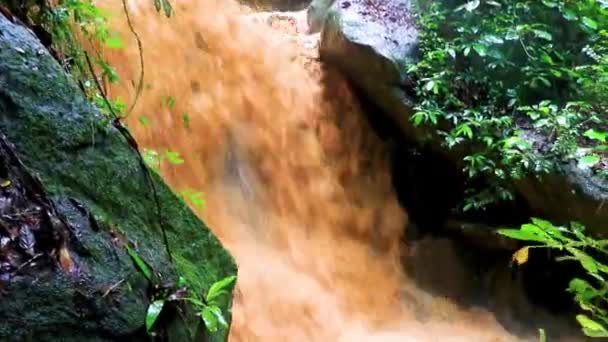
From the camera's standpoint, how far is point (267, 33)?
573 centimetres

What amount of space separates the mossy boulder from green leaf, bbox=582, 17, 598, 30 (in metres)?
Answer: 3.73

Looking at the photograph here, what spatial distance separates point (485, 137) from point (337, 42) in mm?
1686

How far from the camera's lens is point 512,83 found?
179 inches

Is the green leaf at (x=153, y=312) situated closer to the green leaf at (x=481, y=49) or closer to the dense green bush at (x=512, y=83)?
the dense green bush at (x=512, y=83)

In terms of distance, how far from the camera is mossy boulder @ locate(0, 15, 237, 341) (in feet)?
4.69

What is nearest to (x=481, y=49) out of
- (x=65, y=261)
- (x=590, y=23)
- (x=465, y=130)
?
(x=465, y=130)

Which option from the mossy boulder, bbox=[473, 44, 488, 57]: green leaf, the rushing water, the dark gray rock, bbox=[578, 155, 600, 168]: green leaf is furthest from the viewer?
the dark gray rock

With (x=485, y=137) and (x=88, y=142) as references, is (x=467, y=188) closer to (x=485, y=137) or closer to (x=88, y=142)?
(x=485, y=137)

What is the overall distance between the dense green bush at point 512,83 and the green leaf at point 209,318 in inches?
117

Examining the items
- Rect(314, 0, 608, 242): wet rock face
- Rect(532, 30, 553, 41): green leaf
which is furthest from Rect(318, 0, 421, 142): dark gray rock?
Rect(532, 30, 553, 41): green leaf

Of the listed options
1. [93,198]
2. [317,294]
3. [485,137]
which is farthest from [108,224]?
[485,137]

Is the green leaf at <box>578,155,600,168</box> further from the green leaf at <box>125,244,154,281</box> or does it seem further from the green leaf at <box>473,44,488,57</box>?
the green leaf at <box>125,244,154,281</box>

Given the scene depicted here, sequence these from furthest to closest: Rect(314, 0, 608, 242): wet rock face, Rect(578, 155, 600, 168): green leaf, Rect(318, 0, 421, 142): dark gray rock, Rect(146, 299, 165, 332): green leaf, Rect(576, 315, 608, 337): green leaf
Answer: Rect(318, 0, 421, 142): dark gray rock
Rect(314, 0, 608, 242): wet rock face
Rect(578, 155, 600, 168): green leaf
Rect(146, 299, 165, 332): green leaf
Rect(576, 315, 608, 337): green leaf

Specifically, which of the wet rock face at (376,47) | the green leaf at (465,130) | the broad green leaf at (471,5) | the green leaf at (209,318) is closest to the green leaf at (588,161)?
the green leaf at (465,130)
